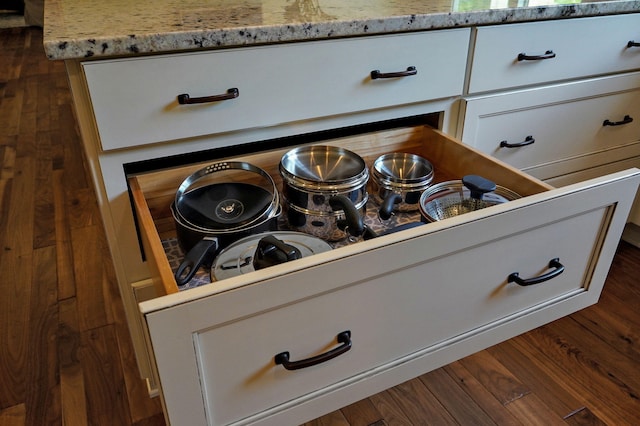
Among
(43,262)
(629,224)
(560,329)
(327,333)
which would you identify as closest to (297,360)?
(327,333)

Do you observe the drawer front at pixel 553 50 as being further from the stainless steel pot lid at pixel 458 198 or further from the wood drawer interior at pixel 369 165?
the stainless steel pot lid at pixel 458 198

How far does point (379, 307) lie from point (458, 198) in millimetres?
358

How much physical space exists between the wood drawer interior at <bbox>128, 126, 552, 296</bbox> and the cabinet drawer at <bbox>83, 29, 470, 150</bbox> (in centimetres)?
9

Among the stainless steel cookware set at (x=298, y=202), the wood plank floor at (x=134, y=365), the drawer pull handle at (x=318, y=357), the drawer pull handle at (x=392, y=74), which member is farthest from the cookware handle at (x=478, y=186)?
the wood plank floor at (x=134, y=365)

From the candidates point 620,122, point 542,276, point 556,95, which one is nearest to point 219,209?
point 542,276

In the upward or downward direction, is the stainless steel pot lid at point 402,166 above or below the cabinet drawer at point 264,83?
below

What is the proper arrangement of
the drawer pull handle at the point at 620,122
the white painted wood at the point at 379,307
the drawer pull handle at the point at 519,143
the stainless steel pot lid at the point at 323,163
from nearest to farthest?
the white painted wood at the point at 379,307, the stainless steel pot lid at the point at 323,163, the drawer pull handle at the point at 519,143, the drawer pull handle at the point at 620,122

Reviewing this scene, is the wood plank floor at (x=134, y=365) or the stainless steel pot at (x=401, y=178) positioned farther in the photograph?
the wood plank floor at (x=134, y=365)

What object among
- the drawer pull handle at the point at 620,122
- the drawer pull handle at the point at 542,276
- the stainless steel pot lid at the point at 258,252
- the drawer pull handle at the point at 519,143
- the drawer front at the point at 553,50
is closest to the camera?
the stainless steel pot lid at the point at 258,252

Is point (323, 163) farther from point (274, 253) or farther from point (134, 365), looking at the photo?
point (134, 365)

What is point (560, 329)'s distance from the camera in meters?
1.41

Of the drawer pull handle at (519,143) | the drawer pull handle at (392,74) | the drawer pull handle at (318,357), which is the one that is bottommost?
the drawer pull handle at (318,357)

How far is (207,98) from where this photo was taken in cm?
86

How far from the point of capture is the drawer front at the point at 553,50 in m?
1.09
